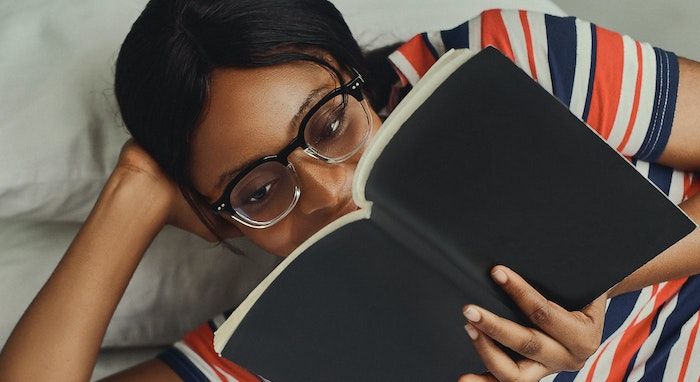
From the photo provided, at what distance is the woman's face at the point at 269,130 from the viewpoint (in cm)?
74

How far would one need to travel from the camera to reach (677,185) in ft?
2.90

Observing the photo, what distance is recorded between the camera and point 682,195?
892 millimetres

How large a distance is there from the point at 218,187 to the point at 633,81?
470 mm

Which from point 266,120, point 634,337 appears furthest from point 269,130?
point 634,337

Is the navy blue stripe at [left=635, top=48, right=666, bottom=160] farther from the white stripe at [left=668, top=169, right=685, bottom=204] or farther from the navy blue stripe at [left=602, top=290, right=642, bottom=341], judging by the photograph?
the navy blue stripe at [left=602, top=290, right=642, bottom=341]

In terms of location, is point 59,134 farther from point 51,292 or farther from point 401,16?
point 401,16

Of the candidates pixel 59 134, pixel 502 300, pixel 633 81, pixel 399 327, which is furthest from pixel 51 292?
pixel 633 81

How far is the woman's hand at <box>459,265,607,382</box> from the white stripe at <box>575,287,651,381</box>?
0.88 ft

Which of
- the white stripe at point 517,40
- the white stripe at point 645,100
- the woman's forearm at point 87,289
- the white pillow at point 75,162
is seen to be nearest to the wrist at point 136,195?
the woman's forearm at point 87,289

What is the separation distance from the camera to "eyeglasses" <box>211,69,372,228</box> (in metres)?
0.76

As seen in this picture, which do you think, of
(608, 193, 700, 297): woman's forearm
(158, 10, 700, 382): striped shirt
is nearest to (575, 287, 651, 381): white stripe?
(158, 10, 700, 382): striped shirt

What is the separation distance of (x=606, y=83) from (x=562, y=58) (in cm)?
5

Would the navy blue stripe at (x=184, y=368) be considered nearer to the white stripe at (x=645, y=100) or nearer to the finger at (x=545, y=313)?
the finger at (x=545, y=313)

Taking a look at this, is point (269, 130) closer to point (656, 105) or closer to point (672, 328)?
point (656, 105)
